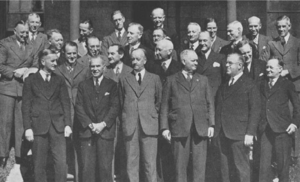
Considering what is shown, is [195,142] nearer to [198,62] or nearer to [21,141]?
[198,62]

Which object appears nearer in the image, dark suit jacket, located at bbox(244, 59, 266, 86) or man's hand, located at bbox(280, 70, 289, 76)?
dark suit jacket, located at bbox(244, 59, 266, 86)

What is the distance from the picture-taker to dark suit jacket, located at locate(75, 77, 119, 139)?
684 cm

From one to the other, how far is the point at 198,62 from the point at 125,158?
1.59 meters

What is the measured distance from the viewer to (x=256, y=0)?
1042 cm

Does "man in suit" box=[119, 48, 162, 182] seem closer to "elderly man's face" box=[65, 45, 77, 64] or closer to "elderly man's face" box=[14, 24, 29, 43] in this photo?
"elderly man's face" box=[65, 45, 77, 64]

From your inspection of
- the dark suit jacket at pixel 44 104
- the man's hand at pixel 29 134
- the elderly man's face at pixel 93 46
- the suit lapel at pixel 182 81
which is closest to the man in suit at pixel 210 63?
the suit lapel at pixel 182 81

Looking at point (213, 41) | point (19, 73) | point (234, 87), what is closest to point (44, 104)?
point (19, 73)

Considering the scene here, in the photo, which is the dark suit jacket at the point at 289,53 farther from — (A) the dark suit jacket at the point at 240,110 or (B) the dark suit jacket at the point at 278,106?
(A) the dark suit jacket at the point at 240,110

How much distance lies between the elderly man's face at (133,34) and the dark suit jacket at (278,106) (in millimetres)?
1857

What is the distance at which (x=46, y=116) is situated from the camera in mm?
6812

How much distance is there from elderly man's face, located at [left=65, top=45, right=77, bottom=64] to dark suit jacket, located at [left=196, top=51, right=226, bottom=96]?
1608 millimetres

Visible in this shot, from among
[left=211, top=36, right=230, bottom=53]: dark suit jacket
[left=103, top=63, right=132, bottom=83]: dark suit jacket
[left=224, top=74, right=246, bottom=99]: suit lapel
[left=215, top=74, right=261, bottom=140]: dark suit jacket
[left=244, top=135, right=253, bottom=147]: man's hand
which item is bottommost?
[left=244, top=135, right=253, bottom=147]: man's hand

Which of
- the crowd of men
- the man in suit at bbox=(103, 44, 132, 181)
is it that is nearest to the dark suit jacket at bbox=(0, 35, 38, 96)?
the crowd of men

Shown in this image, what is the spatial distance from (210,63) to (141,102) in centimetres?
111
